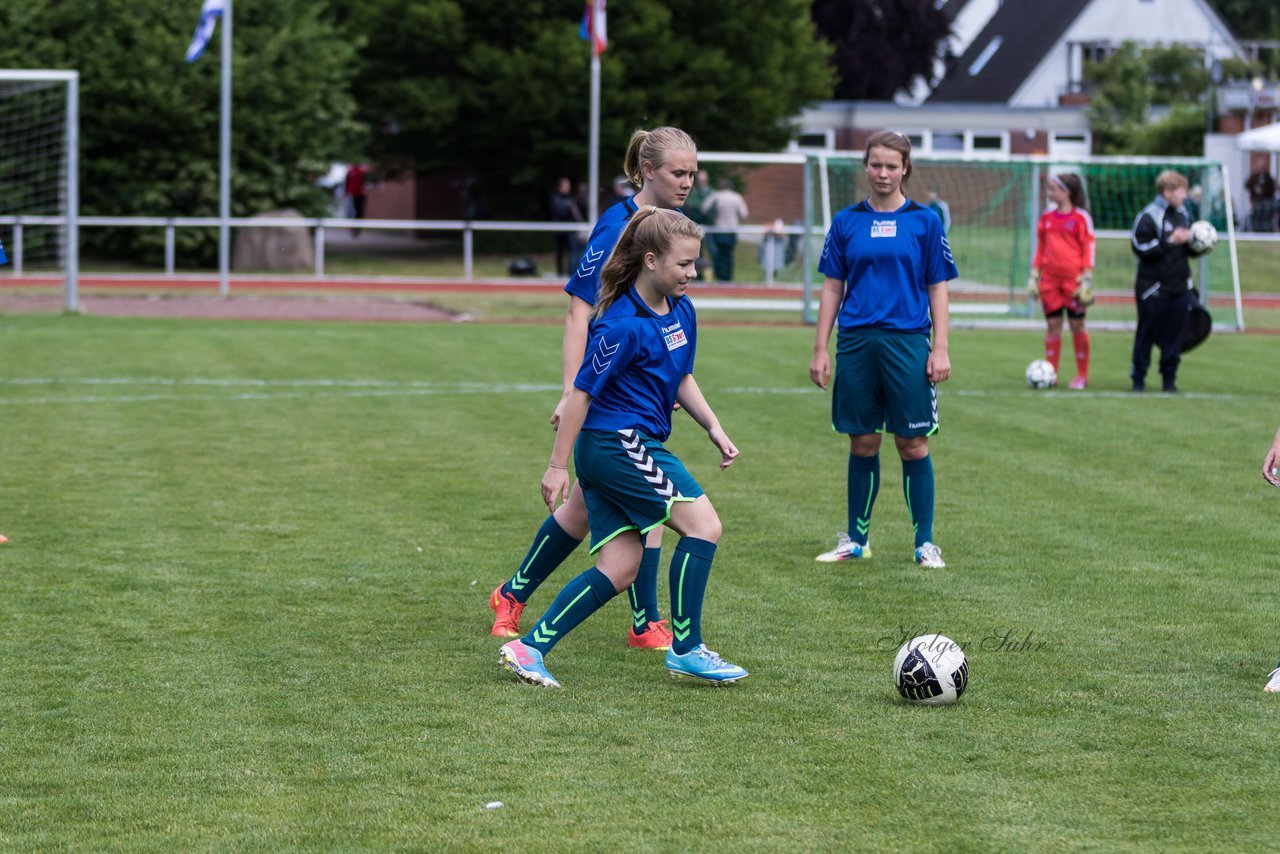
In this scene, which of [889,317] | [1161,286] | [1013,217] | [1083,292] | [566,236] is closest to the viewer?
[889,317]

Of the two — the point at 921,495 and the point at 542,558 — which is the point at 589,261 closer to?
the point at 542,558

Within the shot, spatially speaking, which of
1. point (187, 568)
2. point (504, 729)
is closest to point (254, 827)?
point (504, 729)

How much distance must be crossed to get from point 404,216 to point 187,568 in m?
47.2

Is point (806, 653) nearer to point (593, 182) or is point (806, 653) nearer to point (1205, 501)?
point (1205, 501)

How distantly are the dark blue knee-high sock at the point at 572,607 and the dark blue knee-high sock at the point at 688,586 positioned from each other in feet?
0.70

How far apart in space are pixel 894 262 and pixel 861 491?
3.48 ft

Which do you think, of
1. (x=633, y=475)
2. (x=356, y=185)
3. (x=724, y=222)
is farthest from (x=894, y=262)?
(x=356, y=185)

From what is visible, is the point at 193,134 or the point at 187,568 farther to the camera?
the point at 193,134

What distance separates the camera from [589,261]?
250 inches

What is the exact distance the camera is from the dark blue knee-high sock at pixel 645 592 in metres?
6.21

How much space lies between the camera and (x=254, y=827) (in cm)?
431

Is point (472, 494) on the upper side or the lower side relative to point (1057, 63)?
lower

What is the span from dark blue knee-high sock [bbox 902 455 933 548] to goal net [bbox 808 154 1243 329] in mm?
15331

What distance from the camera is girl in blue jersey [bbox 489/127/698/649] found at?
241 inches
